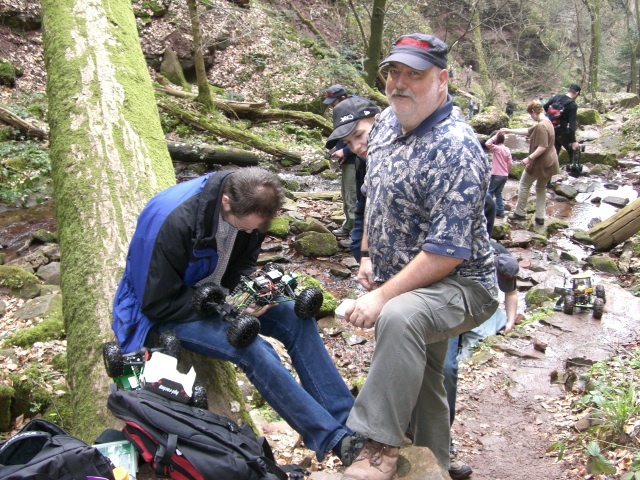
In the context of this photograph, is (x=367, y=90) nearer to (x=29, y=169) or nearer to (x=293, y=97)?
(x=293, y=97)

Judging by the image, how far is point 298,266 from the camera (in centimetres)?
820

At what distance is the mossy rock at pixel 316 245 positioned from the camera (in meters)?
8.46

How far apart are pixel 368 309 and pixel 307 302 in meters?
0.72

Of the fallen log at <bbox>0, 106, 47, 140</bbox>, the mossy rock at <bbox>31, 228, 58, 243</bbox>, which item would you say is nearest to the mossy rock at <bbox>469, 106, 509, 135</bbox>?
the fallen log at <bbox>0, 106, 47, 140</bbox>

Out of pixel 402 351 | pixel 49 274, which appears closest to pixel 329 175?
pixel 49 274

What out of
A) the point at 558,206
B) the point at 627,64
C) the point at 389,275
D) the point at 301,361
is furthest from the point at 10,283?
the point at 627,64

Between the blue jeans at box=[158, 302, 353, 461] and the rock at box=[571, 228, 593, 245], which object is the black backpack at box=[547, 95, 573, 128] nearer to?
the rock at box=[571, 228, 593, 245]

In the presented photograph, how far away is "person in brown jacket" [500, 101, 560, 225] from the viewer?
30.5ft

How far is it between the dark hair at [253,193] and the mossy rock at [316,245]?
17.5 ft

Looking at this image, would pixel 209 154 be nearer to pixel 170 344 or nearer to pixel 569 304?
pixel 569 304

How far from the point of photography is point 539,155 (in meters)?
9.58

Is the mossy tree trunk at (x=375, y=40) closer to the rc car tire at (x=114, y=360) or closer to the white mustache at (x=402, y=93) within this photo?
the white mustache at (x=402, y=93)

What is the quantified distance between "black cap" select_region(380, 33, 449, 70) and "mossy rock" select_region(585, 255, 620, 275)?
7.12m

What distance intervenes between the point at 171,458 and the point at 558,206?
1113 centimetres
